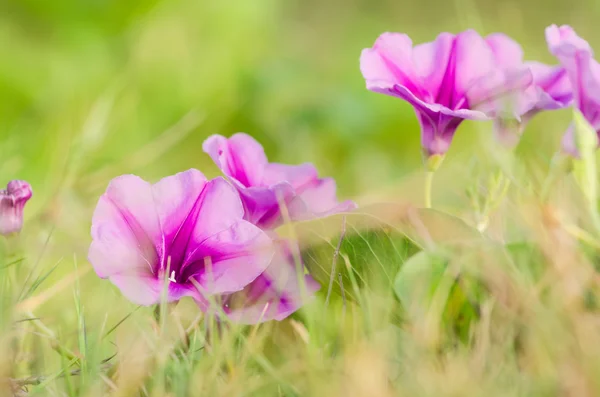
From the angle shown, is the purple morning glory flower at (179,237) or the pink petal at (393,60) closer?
the purple morning glory flower at (179,237)

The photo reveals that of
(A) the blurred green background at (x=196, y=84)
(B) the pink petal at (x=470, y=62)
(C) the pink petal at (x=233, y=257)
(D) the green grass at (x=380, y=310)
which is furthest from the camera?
(A) the blurred green background at (x=196, y=84)

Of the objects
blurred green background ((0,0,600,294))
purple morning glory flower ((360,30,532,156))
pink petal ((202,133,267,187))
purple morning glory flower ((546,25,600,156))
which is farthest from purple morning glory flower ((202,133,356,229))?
blurred green background ((0,0,600,294))

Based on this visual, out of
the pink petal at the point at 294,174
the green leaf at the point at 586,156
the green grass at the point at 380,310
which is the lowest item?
the green grass at the point at 380,310

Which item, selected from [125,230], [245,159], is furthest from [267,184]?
[125,230]

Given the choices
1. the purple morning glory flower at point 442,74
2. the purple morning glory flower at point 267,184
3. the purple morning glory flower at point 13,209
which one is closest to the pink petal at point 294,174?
the purple morning glory flower at point 267,184

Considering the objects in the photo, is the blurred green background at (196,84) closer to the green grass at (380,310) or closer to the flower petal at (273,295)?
the green grass at (380,310)

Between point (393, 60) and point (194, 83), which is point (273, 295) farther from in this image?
point (194, 83)

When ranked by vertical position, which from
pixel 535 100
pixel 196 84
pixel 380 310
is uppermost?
pixel 196 84

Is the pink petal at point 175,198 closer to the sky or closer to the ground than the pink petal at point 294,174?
closer to the sky
